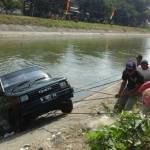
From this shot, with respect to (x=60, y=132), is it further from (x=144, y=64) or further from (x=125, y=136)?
(x=125, y=136)

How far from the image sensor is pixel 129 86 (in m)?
11.9

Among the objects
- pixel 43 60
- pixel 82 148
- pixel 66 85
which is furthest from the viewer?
pixel 43 60

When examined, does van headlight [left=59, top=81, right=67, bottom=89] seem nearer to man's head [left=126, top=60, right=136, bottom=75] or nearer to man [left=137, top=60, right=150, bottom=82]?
man's head [left=126, top=60, right=136, bottom=75]

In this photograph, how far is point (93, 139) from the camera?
6914 mm

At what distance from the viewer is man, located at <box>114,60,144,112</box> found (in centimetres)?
1154

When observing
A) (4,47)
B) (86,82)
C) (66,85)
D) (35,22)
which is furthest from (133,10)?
(66,85)

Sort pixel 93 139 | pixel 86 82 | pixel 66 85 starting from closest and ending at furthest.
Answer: pixel 93 139, pixel 66 85, pixel 86 82

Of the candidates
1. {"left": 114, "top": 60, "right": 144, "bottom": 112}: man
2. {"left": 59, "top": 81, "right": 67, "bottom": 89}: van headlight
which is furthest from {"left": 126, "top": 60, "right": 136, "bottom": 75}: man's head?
{"left": 59, "top": 81, "right": 67, "bottom": 89}: van headlight

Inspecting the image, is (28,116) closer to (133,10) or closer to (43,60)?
(43,60)

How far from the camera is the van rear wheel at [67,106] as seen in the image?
12.6m

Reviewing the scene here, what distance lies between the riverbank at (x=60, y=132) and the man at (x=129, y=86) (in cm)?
78

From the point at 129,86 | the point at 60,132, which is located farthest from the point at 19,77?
the point at 129,86

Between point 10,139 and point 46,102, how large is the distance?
1499 mm

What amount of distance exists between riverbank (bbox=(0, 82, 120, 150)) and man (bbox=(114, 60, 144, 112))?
0.78 metres
